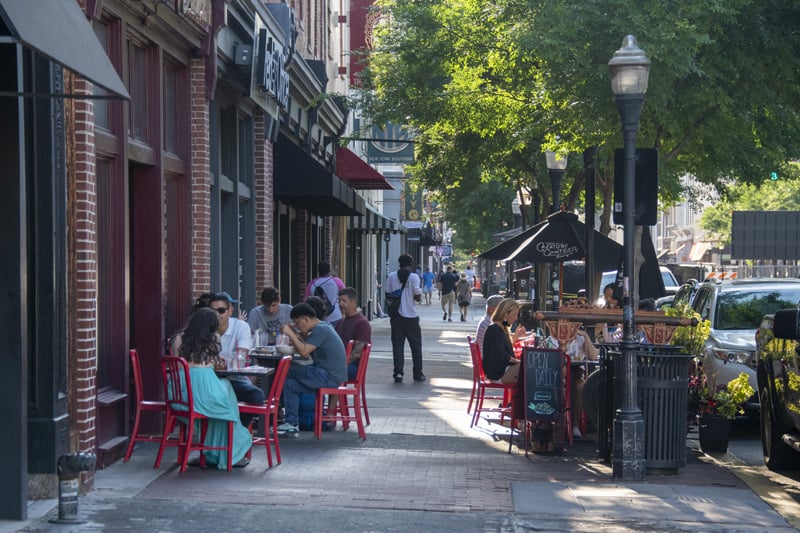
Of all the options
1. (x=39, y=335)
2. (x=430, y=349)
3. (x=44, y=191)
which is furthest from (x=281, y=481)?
(x=430, y=349)

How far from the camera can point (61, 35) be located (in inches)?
277

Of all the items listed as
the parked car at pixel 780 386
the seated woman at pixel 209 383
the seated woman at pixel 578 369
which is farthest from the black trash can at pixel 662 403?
the seated woman at pixel 209 383

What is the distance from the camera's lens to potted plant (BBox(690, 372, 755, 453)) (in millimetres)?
11609

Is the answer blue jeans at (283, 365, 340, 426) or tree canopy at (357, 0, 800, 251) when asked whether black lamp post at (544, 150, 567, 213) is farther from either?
blue jeans at (283, 365, 340, 426)

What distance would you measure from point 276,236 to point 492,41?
510cm

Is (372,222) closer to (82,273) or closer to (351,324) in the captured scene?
(351,324)

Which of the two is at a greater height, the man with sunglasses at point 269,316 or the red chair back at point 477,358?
the man with sunglasses at point 269,316

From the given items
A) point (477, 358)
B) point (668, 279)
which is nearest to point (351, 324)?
point (477, 358)

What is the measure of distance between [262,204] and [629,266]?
7.79m

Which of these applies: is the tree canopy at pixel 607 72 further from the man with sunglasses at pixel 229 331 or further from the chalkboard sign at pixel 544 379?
the man with sunglasses at pixel 229 331

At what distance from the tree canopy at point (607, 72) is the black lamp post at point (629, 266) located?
3.62 metres

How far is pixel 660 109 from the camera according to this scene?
47.0 feet

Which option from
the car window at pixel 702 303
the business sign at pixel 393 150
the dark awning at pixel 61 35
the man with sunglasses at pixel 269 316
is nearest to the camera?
the dark awning at pixel 61 35

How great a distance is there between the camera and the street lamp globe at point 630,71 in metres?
10.3
